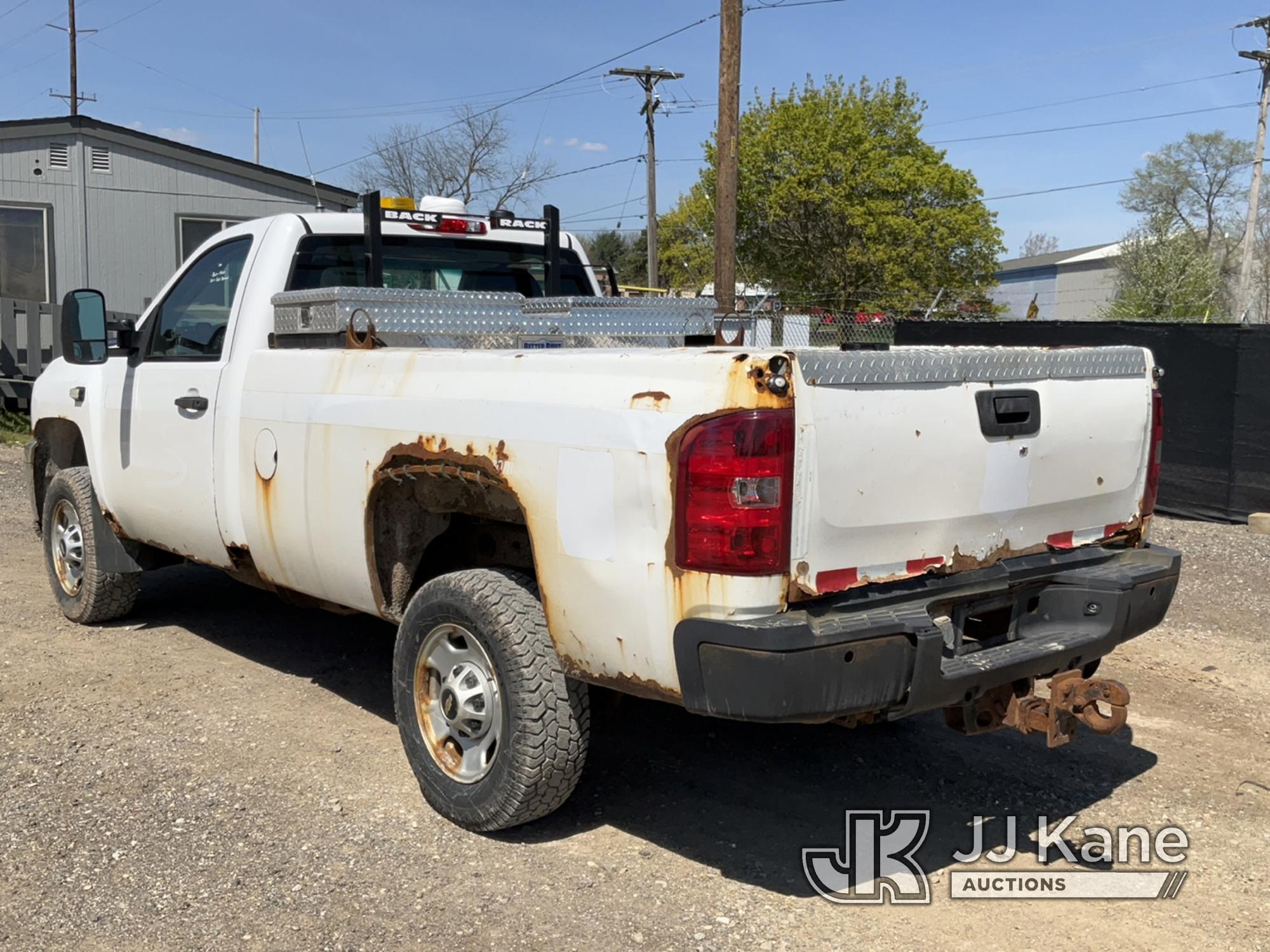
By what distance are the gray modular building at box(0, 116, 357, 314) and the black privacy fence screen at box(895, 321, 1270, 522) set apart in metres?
10.8

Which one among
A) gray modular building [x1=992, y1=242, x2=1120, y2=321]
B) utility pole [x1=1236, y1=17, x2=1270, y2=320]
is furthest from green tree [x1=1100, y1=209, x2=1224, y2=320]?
gray modular building [x1=992, y1=242, x2=1120, y2=321]

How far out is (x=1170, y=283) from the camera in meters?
31.3

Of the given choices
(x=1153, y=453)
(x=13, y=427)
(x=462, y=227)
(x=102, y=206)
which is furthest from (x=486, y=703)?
(x=102, y=206)

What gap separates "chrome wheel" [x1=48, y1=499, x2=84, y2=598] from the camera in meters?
6.29

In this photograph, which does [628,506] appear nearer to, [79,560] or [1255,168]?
[79,560]

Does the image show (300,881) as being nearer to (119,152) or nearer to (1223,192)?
(119,152)

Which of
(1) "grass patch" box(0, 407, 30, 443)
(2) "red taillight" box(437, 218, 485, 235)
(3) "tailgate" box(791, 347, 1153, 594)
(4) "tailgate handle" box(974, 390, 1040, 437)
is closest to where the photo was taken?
(3) "tailgate" box(791, 347, 1153, 594)

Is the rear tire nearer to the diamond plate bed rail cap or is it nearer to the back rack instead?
the back rack

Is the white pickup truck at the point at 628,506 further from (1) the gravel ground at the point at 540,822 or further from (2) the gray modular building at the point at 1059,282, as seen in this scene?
(2) the gray modular building at the point at 1059,282

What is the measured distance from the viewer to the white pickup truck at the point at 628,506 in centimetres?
306

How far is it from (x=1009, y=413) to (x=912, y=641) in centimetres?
82

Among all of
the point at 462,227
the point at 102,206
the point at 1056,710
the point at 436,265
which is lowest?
the point at 1056,710

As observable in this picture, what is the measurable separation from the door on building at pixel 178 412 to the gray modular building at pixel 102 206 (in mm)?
11215

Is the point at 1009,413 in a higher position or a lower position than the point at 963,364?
lower
